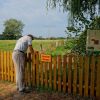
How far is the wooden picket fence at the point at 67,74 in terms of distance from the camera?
370 inches

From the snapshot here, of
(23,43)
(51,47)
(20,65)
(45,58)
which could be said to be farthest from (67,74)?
(51,47)

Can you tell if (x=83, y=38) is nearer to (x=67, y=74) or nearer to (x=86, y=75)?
(x=67, y=74)

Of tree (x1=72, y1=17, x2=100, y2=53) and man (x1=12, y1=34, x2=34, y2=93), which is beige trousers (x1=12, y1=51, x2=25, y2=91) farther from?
tree (x1=72, y1=17, x2=100, y2=53)

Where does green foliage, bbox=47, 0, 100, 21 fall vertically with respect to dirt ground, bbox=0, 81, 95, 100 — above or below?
above

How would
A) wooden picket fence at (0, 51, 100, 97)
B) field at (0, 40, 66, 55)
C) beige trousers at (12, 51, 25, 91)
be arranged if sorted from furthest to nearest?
1. field at (0, 40, 66, 55)
2. beige trousers at (12, 51, 25, 91)
3. wooden picket fence at (0, 51, 100, 97)

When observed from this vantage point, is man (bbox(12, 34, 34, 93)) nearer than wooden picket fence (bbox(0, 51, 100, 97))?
No

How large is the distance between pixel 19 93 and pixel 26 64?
119 cm

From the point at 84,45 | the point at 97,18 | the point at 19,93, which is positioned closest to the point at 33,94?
the point at 19,93

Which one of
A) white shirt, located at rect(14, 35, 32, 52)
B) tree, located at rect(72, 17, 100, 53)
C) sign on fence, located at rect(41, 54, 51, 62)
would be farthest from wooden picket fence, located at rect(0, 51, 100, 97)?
tree, located at rect(72, 17, 100, 53)

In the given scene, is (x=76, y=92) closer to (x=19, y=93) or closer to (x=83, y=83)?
(x=83, y=83)

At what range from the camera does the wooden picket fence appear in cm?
941

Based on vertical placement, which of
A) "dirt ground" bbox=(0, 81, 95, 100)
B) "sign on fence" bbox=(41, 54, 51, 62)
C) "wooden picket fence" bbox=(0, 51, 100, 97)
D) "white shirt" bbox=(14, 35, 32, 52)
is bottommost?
"dirt ground" bbox=(0, 81, 95, 100)

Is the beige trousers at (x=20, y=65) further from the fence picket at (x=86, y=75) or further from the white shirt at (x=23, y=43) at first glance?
the fence picket at (x=86, y=75)

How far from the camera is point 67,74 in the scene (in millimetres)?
10039
